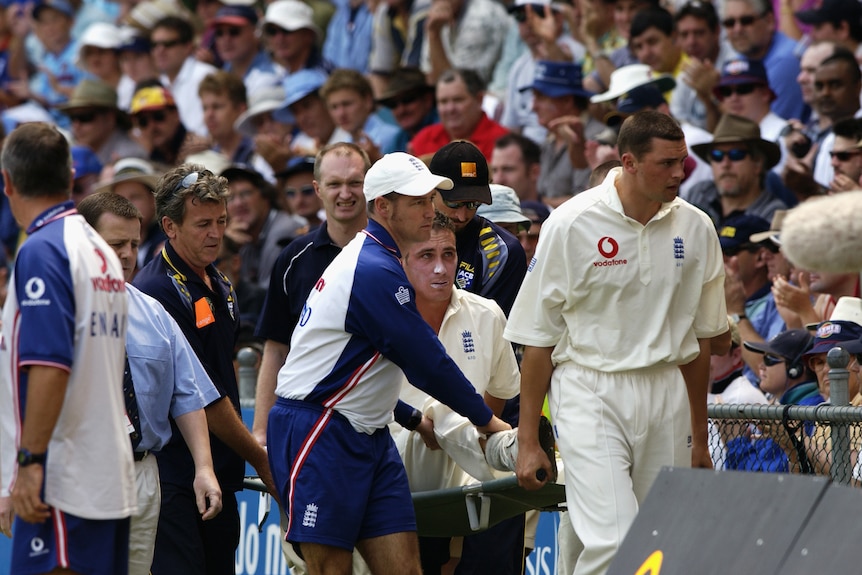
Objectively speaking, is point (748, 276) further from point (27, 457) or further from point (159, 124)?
point (159, 124)

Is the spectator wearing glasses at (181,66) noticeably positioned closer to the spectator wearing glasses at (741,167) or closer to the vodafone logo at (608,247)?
the spectator wearing glasses at (741,167)

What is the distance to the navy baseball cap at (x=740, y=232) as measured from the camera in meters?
8.80

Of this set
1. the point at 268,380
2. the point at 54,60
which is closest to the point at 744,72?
the point at 268,380

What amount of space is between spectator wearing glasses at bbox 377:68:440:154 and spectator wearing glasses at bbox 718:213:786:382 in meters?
3.74

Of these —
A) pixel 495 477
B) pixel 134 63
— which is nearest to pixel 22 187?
pixel 495 477

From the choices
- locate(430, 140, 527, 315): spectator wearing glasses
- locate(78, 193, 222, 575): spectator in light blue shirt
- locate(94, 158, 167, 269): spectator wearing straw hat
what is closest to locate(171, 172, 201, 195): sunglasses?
locate(78, 193, 222, 575): spectator in light blue shirt

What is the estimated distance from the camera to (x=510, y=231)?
843cm

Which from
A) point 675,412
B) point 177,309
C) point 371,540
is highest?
point 177,309

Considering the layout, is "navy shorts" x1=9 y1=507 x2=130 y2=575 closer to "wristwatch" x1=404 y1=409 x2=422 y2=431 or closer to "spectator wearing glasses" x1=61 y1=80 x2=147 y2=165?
"wristwatch" x1=404 y1=409 x2=422 y2=431

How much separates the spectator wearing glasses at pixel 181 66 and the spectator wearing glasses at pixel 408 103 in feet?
12.0

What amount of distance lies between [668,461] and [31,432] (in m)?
2.77

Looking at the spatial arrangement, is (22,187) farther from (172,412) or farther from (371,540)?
(371,540)

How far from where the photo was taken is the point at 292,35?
45.6 feet

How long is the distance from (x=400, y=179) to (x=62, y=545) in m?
2.19
